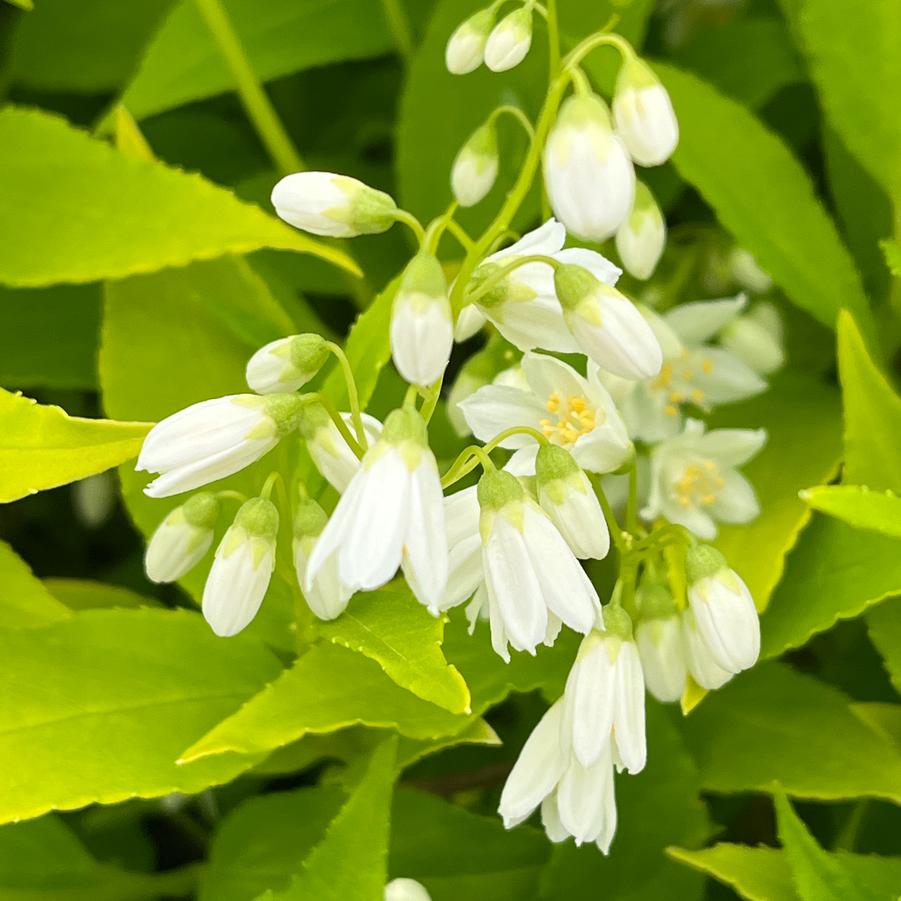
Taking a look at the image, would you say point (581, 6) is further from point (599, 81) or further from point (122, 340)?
point (122, 340)

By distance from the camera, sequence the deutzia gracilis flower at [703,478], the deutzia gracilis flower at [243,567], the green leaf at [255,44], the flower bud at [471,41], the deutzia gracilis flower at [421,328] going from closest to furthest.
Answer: the deutzia gracilis flower at [421,328]
the deutzia gracilis flower at [243,567]
the flower bud at [471,41]
the deutzia gracilis flower at [703,478]
the green leaf at [255,44]

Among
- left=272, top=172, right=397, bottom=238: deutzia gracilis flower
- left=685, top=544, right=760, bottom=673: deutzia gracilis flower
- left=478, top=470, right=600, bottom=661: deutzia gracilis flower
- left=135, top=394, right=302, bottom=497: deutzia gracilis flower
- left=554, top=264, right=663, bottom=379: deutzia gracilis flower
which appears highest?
left=272, top=172, right=397, bottom=238: deutzia gracilis flower

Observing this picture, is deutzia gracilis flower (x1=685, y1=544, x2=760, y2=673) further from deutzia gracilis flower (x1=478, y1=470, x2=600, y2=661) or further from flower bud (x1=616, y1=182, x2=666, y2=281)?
flower bud (x1=616, y1=182, x2=666, y2=281)

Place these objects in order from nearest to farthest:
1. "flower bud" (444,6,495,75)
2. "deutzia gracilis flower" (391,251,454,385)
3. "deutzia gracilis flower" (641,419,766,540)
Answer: "deutzia gracilis flower" (391,251,454,385)
"flower bud" (444,6,495,75)
"deutzia gracilis flower" (641,419,766,540)

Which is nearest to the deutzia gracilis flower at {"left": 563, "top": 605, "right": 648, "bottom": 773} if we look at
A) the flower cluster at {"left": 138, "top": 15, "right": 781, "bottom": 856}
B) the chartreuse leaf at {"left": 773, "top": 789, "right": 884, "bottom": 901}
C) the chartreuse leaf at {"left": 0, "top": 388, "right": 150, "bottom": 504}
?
the flower cluster at {"left": 138, "top": 15, "right": 781, "bottom": 856}

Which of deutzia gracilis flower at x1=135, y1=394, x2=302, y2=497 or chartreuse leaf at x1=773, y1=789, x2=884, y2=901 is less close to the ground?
deutzia gracilis flower at x1=135, y1=394, x2=302, y2=497

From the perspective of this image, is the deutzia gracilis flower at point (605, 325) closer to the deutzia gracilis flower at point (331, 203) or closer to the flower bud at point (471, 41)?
the deutzia gracilis flower at point (331, 203)

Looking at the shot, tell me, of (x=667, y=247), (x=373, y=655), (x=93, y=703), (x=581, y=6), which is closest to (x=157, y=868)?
(x=93, y=703)

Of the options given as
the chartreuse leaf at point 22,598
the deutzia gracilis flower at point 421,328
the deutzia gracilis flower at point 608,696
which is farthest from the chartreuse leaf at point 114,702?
the deutzia gracilis flower at point 421,328

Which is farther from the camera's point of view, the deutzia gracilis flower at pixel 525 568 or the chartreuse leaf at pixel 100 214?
the chartreuse leaf at pixel 100 214
